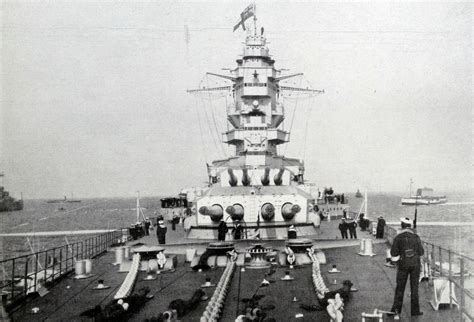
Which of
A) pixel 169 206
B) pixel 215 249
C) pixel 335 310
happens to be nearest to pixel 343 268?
pixel 215 249

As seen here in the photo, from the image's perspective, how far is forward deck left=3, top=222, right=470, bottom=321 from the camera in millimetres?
7243

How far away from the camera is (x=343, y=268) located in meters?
11.2

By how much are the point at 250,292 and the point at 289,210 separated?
25.1 ft

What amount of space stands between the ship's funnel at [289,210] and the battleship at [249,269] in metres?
0.04

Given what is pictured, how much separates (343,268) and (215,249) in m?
3.23

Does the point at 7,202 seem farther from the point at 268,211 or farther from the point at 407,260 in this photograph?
the point at 407,260

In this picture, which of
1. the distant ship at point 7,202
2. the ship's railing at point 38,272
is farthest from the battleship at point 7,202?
the ship's railing at point 38,272

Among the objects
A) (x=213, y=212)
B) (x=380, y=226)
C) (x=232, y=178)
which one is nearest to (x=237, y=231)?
(x=213, y=212)

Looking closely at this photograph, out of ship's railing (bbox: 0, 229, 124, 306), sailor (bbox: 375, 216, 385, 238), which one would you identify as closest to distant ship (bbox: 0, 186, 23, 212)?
ship's railing (bbox: 0, 229, 124, 306)

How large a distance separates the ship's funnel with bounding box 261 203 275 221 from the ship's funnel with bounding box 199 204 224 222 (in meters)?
1.48

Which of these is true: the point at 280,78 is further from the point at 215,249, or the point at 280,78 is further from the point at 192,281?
the point at 192,281

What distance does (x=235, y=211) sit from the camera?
1631 cm

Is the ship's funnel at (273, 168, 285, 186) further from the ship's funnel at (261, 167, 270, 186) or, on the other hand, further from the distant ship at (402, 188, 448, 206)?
the distant ship at (402, 188, 448, 206)

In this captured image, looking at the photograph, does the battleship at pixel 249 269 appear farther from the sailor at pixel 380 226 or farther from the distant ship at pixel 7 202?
the distant ship at pixel 7 202
